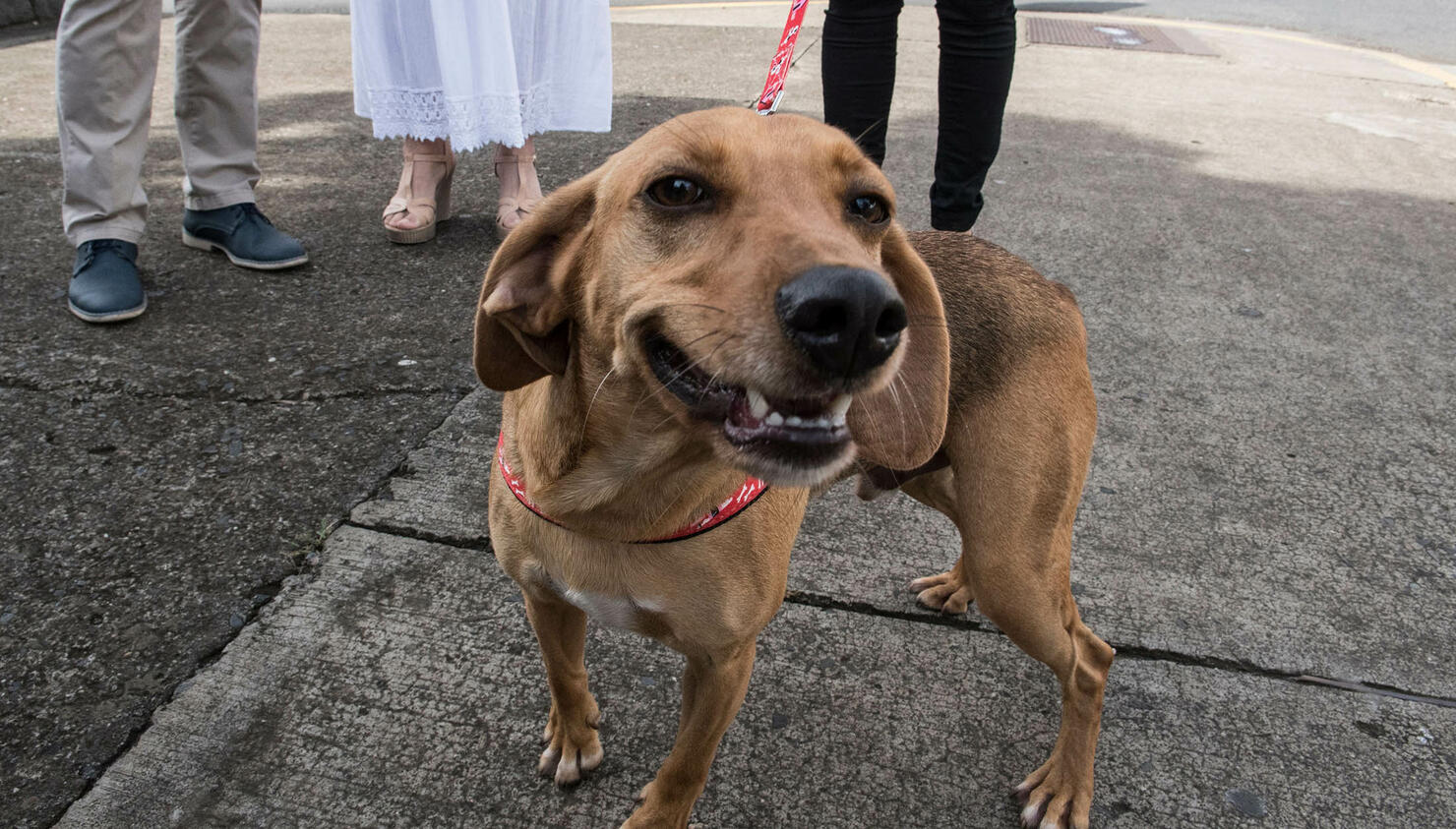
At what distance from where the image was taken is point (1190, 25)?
12023 millimetres

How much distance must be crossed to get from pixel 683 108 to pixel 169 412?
4.37 m

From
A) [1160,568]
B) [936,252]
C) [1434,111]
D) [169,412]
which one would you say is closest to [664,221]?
[936,252]

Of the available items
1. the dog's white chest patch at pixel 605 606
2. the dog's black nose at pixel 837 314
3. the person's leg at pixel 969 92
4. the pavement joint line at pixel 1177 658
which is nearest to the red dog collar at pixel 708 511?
the dog's white chest patch at pixel 605 606

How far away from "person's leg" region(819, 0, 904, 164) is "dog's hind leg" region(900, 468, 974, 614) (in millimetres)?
1137

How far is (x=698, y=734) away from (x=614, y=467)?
1.80 feet

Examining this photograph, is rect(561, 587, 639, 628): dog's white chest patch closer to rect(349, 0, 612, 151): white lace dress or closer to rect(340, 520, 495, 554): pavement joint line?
rect(340, 520, 495, 554): pavement joint line

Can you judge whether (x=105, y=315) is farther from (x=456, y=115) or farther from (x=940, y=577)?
(x=940, y=577)

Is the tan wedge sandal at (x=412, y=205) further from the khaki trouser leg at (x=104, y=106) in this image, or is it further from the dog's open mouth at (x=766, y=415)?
the dog's open mouth at (x=766, y=415)

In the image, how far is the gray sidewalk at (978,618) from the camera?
Result: 81.5 inches

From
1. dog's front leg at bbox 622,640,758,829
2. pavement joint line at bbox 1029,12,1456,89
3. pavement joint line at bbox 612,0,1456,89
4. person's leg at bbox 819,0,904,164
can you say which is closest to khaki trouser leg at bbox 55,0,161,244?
person's leg at bbox 819,0,904,164

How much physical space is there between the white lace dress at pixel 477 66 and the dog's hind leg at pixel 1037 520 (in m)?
2.70

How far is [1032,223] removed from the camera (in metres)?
5.06

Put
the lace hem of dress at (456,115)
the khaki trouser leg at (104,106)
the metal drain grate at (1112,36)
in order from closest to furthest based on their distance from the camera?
1. the khaki trouser leg at (104,106)
2. the lace hem of dress at (456,115)
3. the metal drain grate at (1112,36)

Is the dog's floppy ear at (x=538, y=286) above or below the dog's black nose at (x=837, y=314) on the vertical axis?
below
